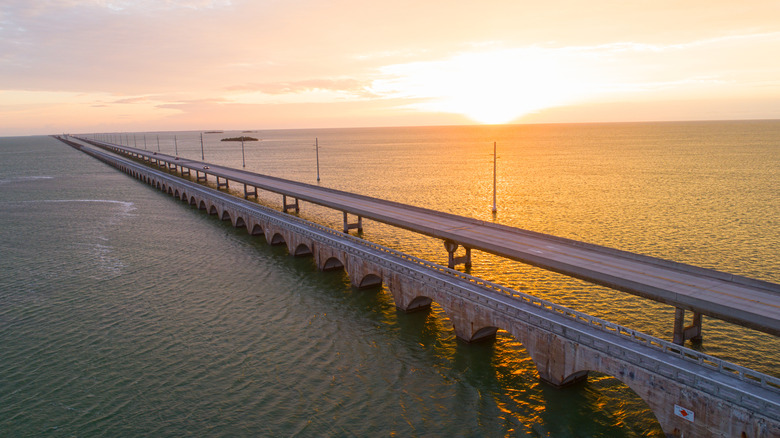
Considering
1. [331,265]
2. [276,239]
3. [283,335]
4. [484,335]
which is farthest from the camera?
[276,239]

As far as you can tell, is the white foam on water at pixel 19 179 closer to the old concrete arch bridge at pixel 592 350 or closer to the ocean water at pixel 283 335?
the ocean water at pixel 283 335

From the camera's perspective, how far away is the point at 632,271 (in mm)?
29156

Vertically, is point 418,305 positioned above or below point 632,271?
below

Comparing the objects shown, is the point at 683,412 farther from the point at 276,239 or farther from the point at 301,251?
the point at 276,239

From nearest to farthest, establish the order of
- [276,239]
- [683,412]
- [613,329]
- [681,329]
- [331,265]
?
[683,412], [681,329], [613,329], [331,265], [276,239]

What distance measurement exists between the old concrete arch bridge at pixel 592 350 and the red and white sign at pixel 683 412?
0.14ft

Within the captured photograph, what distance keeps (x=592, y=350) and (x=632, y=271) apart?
7973mm

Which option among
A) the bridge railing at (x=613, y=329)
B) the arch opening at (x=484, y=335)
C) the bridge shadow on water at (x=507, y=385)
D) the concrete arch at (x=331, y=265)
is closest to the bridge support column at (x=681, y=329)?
the bridge railing at (x=613, y=329)

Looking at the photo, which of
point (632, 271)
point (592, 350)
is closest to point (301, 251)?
point (632, 271)

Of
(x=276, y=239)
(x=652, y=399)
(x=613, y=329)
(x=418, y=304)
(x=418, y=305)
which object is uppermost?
(x=613, y=329)

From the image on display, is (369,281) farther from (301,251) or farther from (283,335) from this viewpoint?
(301,251)

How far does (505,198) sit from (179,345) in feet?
236

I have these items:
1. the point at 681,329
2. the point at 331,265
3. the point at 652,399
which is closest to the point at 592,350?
the point at 652,399

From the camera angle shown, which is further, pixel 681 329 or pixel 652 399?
pixel 681 329
